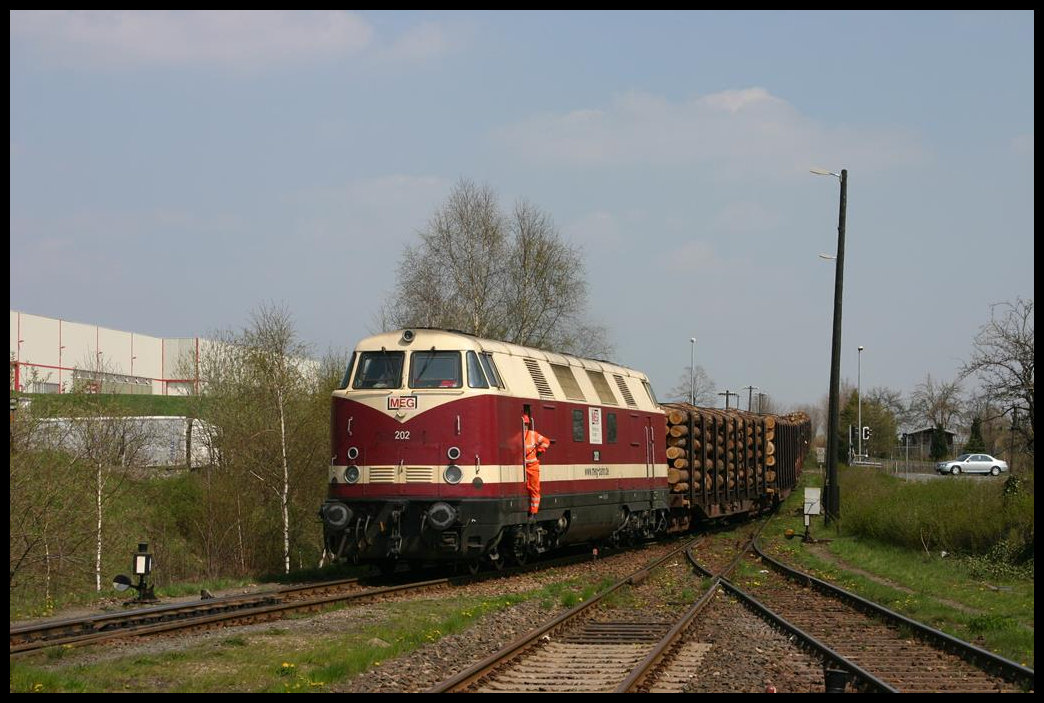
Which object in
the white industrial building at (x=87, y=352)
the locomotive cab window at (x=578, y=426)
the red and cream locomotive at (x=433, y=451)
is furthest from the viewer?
the white industrial building at (x=87, y=352)

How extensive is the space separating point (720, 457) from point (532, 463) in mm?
13007

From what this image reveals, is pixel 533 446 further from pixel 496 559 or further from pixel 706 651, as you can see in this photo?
pixel 706 651

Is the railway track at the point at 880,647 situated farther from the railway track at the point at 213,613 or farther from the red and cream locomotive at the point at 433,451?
the railway track at the point at 213,613

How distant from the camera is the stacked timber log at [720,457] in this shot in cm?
2616

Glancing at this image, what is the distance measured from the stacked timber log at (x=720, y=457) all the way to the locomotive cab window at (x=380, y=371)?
35.7 feet

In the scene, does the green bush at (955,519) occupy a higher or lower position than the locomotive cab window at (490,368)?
lower

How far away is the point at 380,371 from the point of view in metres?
16.7

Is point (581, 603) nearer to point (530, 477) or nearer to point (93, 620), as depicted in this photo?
point (530, 477)

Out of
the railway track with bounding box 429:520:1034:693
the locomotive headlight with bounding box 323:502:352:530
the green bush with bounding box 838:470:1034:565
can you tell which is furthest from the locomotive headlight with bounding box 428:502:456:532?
the green bush with bounding box 838:470:1034:565

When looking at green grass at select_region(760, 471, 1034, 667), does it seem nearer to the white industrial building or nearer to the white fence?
the white fence

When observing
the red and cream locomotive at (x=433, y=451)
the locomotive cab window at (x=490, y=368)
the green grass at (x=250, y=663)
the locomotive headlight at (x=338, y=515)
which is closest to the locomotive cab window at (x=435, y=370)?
the red and cream locomotive at (x=433, y=451)

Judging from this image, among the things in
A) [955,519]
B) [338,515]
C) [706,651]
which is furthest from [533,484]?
[955,519]

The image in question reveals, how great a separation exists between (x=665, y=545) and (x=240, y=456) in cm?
1321
